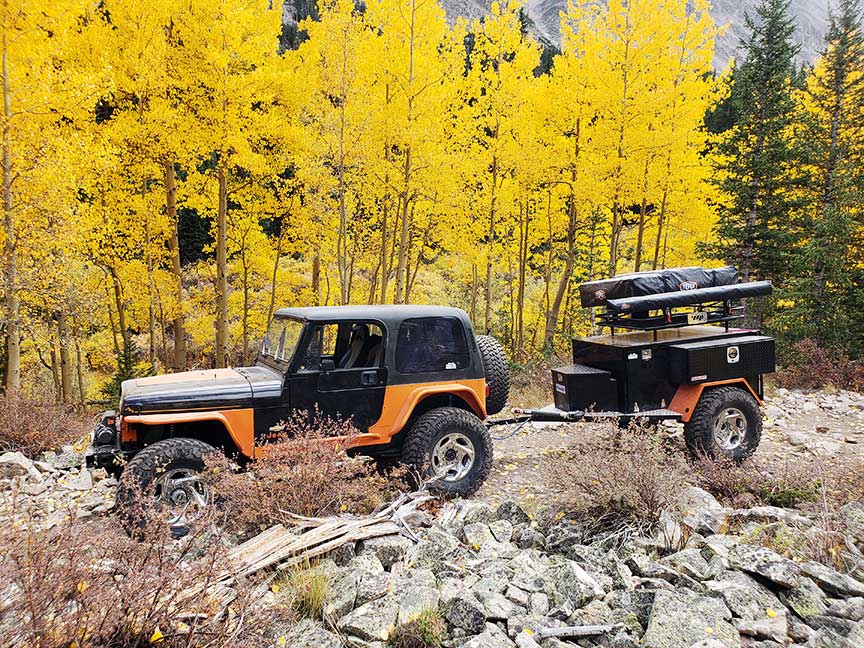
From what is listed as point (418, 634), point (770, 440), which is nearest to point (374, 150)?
point (770, 440)

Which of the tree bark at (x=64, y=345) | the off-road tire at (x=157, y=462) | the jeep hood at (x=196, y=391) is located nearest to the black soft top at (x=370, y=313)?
the jeep hood at (x=196, y=391)

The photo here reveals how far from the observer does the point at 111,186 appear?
37.8 ft

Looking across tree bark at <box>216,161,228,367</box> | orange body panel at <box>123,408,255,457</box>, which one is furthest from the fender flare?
tree bark at <box>216,161,228,367</box>

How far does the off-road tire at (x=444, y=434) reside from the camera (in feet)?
18.3

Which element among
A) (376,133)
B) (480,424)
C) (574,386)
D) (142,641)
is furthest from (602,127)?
(142,641)

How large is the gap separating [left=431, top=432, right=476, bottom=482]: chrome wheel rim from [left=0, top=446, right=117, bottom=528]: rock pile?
3.14 meters

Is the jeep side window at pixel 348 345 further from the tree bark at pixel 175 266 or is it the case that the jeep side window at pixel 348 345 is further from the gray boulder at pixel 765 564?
the tree bark at pixel 175 266

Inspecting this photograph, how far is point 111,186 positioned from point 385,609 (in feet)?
38.3

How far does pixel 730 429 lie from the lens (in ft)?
22.2

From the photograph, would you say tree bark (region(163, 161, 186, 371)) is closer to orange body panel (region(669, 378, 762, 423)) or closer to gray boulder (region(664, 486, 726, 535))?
orange body panel (region(669, 378, 762, 423))

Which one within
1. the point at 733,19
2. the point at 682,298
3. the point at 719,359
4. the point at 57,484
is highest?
the point at 733,19

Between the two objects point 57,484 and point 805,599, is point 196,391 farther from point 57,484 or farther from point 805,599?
point 805,599

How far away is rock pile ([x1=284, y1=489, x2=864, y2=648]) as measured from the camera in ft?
9.51

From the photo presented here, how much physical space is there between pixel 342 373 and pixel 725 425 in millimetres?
4838
